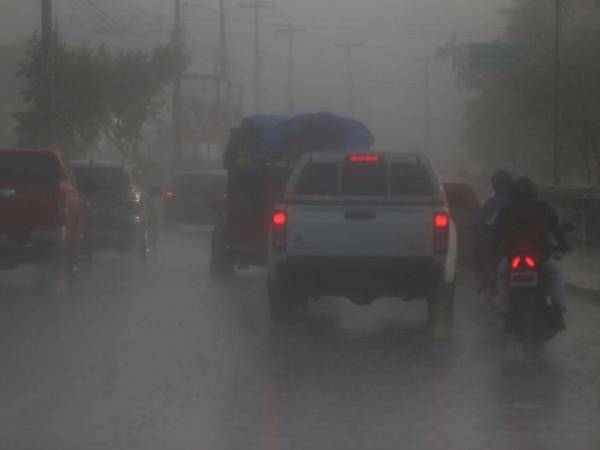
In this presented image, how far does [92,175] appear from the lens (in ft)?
88.5

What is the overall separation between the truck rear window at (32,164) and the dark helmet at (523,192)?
966 centimetres

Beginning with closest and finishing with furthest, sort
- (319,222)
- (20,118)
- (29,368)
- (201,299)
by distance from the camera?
(29,368) < (319,222) < (201,299) < (20,118)

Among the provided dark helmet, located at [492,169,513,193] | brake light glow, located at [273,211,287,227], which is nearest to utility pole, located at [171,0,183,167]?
dark helmet, located at [492,169,513,193]

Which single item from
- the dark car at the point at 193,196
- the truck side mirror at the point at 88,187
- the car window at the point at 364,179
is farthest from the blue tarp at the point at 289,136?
the car window at the point at 364,179

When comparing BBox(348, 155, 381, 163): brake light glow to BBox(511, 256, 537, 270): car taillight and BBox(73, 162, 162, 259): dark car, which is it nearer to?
BBox(511, 256, 537, 270): car taillight

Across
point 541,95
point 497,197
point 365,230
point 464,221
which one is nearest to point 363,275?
point 365,230

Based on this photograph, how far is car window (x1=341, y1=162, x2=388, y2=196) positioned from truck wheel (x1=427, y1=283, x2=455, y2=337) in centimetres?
132

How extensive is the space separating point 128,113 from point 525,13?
18122 millimetres

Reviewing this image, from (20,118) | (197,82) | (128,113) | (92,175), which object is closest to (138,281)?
(92,175)

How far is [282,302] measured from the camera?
15930mm

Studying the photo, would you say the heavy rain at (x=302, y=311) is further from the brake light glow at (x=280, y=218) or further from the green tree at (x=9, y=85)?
the green tree at (x=9, y=85)

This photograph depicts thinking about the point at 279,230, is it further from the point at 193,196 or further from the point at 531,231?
the point at 193,196

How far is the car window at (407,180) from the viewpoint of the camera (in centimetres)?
1606

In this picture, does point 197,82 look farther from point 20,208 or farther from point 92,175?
point 20,208
